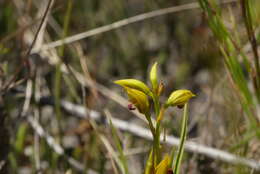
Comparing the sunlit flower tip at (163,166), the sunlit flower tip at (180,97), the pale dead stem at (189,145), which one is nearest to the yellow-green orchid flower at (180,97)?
the sunlit flower tip at (180,97)

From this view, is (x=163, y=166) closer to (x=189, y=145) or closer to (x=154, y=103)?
(x=154, y=103)

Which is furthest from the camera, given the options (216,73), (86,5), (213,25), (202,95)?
(86,5)

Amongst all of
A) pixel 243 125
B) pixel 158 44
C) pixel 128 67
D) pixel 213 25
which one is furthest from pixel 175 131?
pixel 158 44

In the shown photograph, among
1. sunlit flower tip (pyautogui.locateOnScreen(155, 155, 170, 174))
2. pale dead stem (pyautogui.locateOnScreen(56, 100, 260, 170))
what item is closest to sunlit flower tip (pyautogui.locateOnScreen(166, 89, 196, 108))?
sunlit flower tip (pyautogui.locateOnScreen(155, 155, 170, 174))

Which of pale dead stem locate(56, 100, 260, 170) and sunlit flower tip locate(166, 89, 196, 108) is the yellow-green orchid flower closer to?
sunlit flower tip locate(166, 89, 196, 108)

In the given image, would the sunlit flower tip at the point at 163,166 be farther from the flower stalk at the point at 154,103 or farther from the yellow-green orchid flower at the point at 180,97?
the yellow-green orchid flower at the point at 180,97

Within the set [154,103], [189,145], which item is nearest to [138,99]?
[154,103]

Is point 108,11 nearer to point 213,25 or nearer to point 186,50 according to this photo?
point 186,50

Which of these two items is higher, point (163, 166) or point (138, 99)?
point (138, 99)

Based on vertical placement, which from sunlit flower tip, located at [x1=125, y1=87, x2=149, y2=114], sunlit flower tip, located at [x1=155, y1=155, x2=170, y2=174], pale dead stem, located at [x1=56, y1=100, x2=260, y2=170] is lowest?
sunlit flower tip, located at [x1=155, y1=155, x2=170, y2=174]

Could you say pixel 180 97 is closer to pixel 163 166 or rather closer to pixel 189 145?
pixel 163 166

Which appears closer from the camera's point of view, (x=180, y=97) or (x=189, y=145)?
(x=180, y=97)
